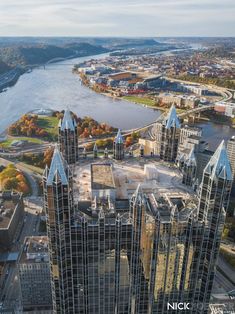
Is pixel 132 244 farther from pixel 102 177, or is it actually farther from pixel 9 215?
pixel 9 215

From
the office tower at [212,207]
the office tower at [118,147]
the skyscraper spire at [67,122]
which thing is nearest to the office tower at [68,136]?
the skyscraper spire at [67,122]

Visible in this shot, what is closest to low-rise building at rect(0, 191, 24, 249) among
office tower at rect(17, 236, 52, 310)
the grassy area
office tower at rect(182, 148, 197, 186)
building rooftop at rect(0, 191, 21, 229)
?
building rooftop at rect(0, 191, 21, 229)

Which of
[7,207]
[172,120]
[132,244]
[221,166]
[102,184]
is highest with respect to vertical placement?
[172,120]

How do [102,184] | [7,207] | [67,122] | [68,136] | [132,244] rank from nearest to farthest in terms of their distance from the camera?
[132,244], [102,184], [67,122], [68,136], [7,207]

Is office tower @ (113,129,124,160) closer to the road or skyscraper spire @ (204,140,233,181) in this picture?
skyscraper spire @ (204,140,233,181)

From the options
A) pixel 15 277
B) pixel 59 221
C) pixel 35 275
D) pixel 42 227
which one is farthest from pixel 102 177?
pixel 42 227

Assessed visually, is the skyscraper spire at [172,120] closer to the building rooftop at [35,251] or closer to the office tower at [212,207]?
the office tower at [212,207]

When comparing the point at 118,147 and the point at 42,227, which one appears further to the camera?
the point at 42,227
